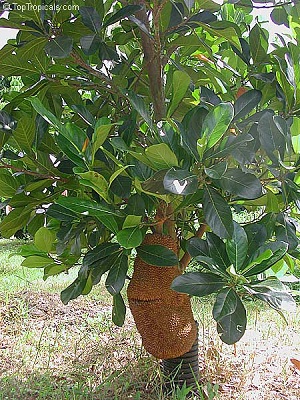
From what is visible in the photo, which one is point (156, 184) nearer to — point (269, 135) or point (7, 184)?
point (269, 135)

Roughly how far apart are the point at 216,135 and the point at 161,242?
324 mm

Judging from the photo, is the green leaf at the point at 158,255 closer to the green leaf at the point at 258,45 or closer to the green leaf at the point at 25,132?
the green leaf at the point at 25,132

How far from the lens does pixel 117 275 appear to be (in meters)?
0.88

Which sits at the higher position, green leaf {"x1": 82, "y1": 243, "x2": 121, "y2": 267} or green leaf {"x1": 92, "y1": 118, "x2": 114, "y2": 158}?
green leaf {"x1": 92, "y1": 118, "x2": 114, "y2": 158}

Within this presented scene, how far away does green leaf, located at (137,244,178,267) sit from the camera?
0.87 metres

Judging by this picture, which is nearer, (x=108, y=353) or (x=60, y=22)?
(x=60, y=22)

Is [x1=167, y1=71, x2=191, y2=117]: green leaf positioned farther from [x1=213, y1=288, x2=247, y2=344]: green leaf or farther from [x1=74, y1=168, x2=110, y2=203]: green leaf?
[x1=213, y1=288, x2=247, y2=344]: green leaf

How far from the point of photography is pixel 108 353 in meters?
1.67

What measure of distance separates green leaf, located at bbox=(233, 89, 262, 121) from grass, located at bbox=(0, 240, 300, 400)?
597mm

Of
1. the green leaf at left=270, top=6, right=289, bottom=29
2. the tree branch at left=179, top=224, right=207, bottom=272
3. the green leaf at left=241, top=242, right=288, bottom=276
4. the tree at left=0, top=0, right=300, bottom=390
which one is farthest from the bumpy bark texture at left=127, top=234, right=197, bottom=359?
the green leaf at left=270, top=6, right=289, bottom=29

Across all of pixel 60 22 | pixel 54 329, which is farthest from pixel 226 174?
pixel 54 329

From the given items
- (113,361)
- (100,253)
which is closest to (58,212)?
(100,253)

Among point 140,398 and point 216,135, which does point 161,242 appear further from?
point 140,398

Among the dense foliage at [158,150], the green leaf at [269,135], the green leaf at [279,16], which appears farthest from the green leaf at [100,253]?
the green leaf at [279,16]
